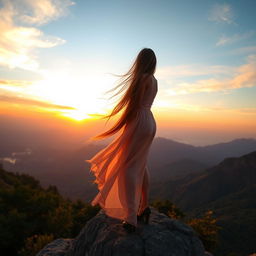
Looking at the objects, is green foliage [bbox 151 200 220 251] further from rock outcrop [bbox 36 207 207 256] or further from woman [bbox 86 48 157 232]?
woman [bbox 86 48 157 232]

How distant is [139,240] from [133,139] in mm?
2371

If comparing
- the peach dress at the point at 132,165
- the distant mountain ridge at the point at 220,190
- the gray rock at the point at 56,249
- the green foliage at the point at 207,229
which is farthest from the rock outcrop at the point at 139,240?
the distant mountain ridge at the point at 220,190

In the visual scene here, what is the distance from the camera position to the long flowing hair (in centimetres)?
570

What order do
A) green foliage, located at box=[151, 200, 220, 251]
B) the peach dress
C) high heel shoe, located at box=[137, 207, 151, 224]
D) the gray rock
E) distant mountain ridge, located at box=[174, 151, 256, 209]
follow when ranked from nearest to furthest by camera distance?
the peach dress
high heel shoe, located at box=[137, 207, 151, 224]
the gray rock
green foliage, located at box=[151, 200, 220, 251]
distant mountain ridge, located at box=[174, 151, 256, 209]

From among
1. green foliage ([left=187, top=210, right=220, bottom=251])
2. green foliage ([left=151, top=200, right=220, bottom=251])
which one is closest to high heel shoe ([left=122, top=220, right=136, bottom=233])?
green foliage ([left=151, top=200, right=220, bottom=251])

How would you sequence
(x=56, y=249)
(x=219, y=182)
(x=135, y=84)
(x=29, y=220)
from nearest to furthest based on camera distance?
(x=135, y=84) → (x=56, y=249) → (x=29, y=220) → (x=219, y=182)

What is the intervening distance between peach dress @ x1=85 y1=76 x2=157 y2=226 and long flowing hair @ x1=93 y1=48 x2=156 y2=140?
0.53ft

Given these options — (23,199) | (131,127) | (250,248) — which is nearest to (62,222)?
(23,199)

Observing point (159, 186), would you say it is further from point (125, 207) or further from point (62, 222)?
point (125, 207)

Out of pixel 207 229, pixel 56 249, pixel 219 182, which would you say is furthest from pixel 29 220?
pixel 219 182

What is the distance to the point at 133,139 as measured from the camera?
581 cm

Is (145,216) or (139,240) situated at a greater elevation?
(145,216)

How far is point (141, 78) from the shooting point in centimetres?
566

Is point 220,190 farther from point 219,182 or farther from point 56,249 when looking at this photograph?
point 56,249
